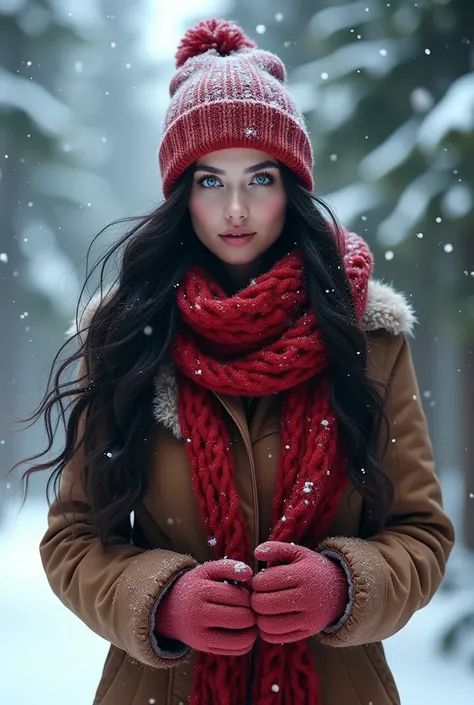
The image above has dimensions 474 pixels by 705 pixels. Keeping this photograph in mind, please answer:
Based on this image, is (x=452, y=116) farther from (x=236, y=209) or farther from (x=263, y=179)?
(x=236, y=209)

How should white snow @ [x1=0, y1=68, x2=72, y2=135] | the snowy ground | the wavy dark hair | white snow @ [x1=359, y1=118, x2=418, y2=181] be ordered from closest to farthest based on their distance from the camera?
the wavy dark hair < the snowy ground < white snow @ [x1=359, y1=118, x2=418, y2=181] < white snow @ [x1=0, y1=68, x2=72, y2=135]

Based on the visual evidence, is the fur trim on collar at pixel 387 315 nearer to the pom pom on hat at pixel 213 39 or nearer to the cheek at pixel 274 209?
the cheek at pixel 274 209

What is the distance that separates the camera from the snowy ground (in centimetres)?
432

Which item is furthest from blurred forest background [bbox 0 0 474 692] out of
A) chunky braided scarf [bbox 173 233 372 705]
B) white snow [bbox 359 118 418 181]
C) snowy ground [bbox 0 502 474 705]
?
chunky braided scarf [bbox 173 233 372 705]

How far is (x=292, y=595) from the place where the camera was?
1571 millimetres

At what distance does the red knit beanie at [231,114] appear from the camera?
185cm

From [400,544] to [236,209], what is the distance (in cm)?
88

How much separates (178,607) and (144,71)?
6.44 m

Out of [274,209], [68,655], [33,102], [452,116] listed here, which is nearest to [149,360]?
[274,209]

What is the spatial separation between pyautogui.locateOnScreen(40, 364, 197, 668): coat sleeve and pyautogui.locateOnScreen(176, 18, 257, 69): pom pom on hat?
111 cm

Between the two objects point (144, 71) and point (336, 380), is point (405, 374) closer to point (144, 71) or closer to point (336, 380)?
point (336, 380)

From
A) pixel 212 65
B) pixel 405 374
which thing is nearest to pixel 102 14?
pixel 212 65

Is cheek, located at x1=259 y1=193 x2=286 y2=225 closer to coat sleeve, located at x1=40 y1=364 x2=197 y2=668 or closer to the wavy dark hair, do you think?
the wavy dark hair

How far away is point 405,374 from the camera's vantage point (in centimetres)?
200
